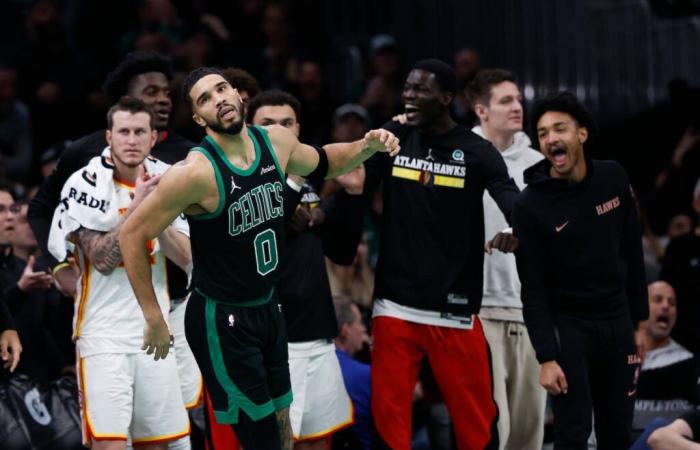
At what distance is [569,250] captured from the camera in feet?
21.0

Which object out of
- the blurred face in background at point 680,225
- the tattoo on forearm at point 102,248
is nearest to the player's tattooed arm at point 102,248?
the tattoo on forearm at point 102,248

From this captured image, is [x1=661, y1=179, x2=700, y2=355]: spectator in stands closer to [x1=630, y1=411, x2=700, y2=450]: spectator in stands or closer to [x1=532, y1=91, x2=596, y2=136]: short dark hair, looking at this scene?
[x1=532, y1=91, x2=596, y2=136]: short dark hair

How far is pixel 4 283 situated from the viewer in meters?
7.68

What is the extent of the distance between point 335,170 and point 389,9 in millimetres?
7393

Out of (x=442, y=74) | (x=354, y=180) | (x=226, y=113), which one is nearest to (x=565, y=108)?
(x=442, y=74)

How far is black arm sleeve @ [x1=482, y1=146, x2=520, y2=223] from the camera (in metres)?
6.71

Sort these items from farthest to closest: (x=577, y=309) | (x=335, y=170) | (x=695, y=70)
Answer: (x=695, y=70) → (x=577, y=309) → (x=335, y=170)

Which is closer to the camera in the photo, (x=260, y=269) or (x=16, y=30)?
(x=260, y=269)

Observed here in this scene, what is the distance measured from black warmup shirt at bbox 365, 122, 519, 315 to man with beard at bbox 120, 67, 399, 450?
4.24ft

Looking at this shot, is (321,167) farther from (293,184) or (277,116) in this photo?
(277,116)

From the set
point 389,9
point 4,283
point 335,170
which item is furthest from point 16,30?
point 335,170

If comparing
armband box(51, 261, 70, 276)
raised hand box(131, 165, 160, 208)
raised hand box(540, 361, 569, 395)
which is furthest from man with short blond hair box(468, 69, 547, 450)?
armband box(51, 261, 70, 276)

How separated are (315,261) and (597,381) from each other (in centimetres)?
158

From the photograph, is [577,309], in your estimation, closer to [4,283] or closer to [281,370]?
[281,370]
